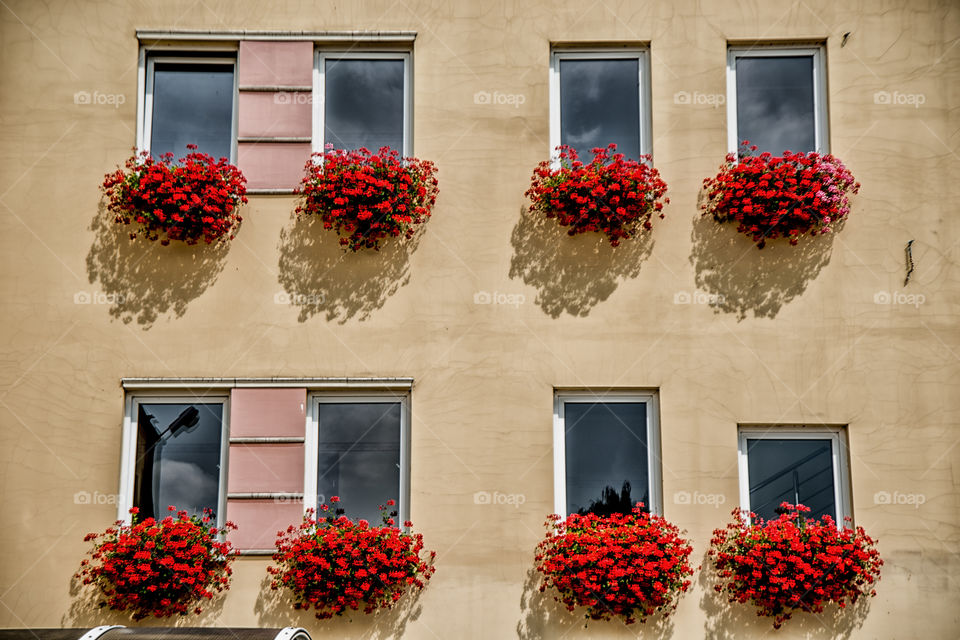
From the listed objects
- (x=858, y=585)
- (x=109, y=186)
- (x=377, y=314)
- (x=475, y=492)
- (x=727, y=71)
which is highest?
(x=727, y=71)

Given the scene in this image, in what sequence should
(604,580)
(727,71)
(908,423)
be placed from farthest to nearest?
(727,71) → (908,423) → (604,580)

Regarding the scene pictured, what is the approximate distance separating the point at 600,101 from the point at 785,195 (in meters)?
2.06

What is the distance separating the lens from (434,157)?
440 inches

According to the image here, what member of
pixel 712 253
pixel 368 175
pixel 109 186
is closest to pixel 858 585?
pixel 712 253

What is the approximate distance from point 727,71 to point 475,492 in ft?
15.6

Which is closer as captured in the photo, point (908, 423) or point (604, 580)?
point (604, 580)

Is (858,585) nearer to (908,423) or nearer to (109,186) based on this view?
(908,423)

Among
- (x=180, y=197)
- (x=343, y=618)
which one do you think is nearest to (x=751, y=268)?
(x=343, y=618)

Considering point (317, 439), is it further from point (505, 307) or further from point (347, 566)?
point (505, 307)

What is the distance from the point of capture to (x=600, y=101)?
1148 cm

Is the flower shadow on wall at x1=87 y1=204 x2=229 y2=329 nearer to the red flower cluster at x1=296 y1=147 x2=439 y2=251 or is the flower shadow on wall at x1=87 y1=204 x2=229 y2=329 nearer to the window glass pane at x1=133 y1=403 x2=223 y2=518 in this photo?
the window glass pane at x1=133 y1=403 x2=223 y2=518

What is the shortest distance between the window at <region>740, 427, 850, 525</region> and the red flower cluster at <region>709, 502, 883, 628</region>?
0.26 meters

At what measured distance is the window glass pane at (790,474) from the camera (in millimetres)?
10609

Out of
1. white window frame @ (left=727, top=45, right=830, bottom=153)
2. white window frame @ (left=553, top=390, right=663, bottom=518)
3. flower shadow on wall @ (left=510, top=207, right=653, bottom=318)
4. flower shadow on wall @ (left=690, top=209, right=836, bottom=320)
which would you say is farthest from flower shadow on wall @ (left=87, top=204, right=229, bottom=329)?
white window frame @ (left=727, top=45, right=830, bottom=153)
